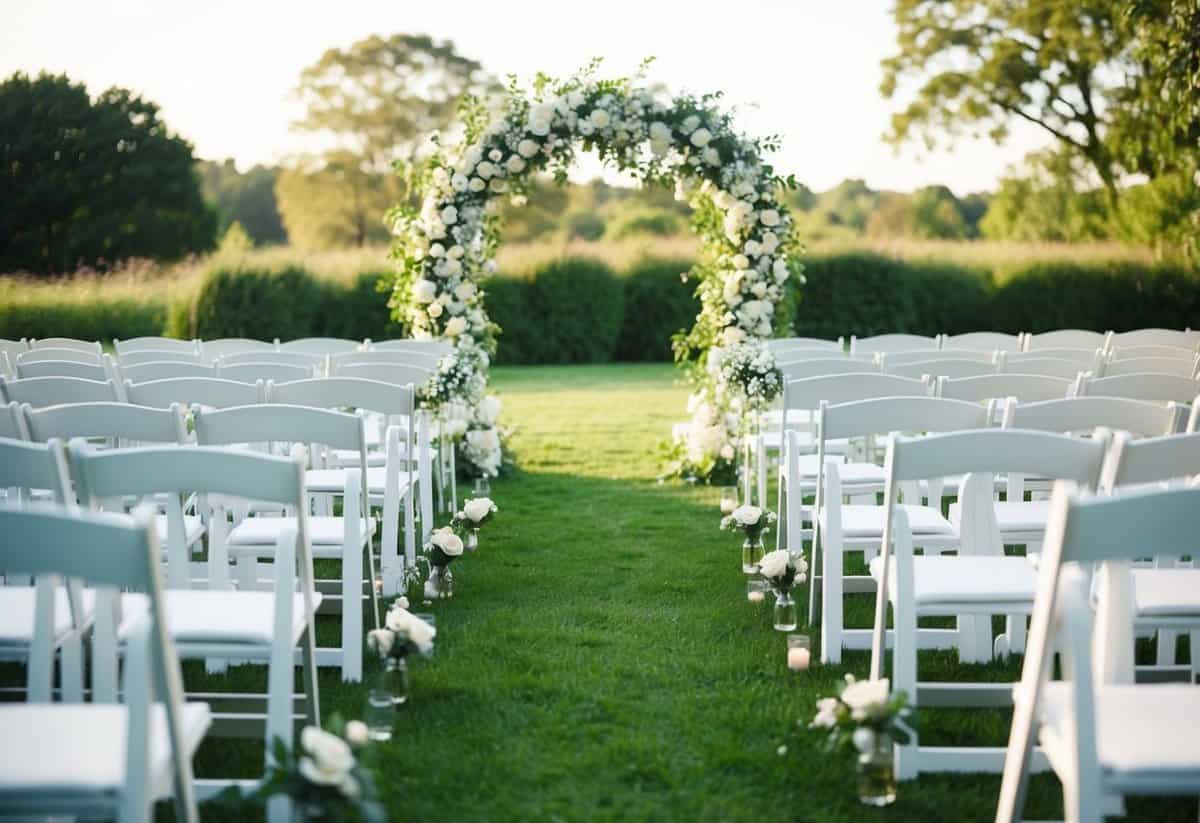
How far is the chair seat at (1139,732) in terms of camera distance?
215 cm

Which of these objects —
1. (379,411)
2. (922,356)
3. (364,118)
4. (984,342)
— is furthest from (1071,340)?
(364,118)

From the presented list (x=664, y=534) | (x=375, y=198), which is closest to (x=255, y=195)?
(x=375, y=198)

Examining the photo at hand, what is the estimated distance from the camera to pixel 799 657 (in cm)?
409

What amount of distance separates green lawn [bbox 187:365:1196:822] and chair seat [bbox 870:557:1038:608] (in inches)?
21.4

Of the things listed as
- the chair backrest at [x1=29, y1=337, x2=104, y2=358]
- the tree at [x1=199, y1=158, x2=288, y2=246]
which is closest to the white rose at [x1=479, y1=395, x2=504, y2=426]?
the chair backrest at [x1=29, y1=337, x2=104, y2=358]

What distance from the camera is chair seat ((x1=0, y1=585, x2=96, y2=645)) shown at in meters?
2.86

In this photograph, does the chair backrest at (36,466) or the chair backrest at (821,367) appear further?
the chair backrest at (821,367)

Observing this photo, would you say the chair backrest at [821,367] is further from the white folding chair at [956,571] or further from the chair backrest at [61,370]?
the chair backrest at [61,370]

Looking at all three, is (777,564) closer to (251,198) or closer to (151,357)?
(151,357)

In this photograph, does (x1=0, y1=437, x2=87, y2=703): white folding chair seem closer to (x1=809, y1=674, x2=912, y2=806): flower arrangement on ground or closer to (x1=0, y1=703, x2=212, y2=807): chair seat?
(x1=0, y1=703, x2=212, y2=807): chair seat

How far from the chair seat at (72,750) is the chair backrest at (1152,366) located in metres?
5.33

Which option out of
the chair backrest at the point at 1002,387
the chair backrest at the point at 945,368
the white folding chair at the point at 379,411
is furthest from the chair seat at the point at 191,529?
the chair backrest at the point at 945,368

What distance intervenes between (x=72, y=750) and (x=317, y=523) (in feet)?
7.51

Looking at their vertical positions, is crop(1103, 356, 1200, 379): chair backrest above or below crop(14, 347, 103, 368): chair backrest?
below
